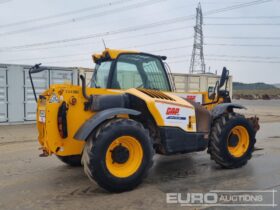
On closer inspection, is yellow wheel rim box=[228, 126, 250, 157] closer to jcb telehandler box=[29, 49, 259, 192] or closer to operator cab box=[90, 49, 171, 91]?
jcb telehandler box=[29, 49, 259, 192]

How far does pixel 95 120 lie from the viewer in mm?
4832

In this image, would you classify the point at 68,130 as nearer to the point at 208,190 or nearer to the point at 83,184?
the point at 83,184

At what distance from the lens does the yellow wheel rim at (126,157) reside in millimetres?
4891

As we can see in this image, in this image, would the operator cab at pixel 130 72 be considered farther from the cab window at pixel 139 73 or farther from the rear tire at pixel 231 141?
the rear tire at pixel 231 141

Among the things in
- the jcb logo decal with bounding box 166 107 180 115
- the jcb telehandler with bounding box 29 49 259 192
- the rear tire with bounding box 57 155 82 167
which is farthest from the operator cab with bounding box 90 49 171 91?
the rear tire with bounding box 57 155 82 167

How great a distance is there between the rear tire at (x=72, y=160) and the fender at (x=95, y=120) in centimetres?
159

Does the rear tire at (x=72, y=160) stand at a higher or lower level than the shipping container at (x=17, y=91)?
lower

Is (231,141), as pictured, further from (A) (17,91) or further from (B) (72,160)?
(A) (17,91)

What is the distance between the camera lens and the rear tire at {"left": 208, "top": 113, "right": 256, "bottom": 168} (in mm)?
6082

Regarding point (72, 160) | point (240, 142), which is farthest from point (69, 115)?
point (240, 142)

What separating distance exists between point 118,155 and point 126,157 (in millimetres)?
137

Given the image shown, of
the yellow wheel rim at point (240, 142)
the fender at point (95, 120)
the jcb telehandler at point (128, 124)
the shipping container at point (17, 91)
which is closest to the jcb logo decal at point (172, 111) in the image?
the jcb telehandler at point (128, 124)

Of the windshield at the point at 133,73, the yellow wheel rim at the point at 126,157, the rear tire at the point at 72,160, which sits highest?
the windshield at the point at 133,73

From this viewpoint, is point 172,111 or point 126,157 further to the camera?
point 172,111
